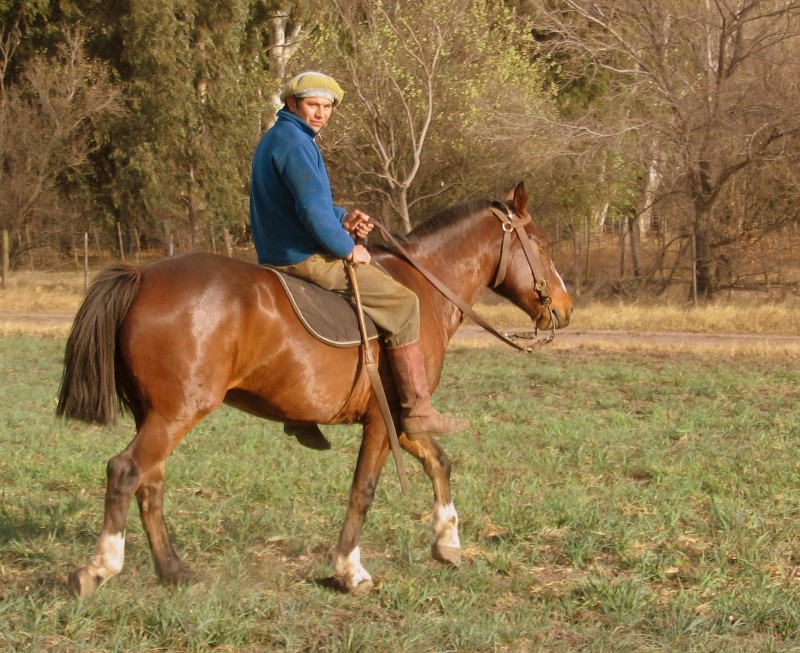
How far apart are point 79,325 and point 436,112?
20.7 meters

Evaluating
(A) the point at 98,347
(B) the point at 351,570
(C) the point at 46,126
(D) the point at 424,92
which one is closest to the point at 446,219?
(B) the point at 351,570

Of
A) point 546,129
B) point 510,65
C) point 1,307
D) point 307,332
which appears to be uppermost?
point 510,65

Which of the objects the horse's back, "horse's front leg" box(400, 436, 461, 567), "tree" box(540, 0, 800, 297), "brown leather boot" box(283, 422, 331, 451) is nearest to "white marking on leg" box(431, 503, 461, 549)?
"horse's front leg" box(400, 436, 461, 567)

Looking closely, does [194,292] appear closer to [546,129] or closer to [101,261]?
[546,129]

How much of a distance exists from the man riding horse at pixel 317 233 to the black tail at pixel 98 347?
84 centimetres

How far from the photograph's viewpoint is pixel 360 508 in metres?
5.54

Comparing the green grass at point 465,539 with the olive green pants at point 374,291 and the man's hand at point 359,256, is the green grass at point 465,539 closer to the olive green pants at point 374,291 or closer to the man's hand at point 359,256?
the olive green pants at point 374,291

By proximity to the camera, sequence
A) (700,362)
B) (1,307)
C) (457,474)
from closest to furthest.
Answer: (457,474) < (700,362) < (1,307)

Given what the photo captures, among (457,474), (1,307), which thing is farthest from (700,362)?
(1,307)

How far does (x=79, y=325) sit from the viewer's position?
494cm

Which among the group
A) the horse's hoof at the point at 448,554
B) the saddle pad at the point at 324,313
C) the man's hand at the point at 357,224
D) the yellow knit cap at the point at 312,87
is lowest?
the horse's hoof at the point at 448,554

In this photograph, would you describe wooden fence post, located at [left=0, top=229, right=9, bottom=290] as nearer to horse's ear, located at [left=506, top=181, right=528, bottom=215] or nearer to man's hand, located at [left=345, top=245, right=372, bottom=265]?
horse's ear, located at [left=506, top=181, right=528, bottom=215]

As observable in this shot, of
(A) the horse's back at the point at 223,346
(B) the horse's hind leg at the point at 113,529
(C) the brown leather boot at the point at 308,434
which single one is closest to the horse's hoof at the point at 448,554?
(C) the brown leather boot at the point at 308,434

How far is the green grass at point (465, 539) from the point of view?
4.57 m
